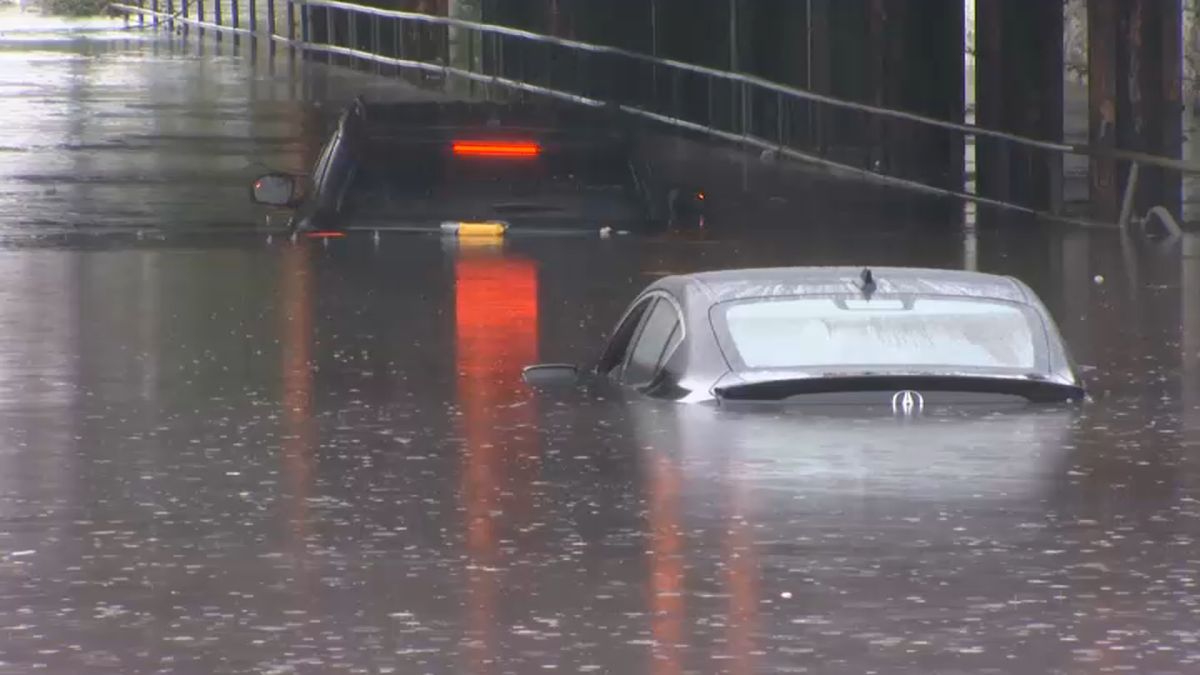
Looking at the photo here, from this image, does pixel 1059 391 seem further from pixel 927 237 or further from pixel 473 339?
pixel 927 237

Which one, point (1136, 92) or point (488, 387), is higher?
point (1136, 92)

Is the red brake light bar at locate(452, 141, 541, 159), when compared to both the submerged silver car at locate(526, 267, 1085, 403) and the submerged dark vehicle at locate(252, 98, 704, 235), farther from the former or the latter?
the submerged silver car at locate(526, 267, 1085, 403)

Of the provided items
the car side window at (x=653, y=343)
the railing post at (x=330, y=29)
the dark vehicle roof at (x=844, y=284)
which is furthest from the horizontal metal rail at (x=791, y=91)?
the dark vehicle roof at (x=844, y=284)

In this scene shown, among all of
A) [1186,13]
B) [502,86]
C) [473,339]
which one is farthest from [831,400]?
[1186,13]

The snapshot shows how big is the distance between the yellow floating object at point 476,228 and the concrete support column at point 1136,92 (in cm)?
831

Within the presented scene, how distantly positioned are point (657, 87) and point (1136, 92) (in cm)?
1296

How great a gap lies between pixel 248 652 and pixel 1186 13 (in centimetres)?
5053

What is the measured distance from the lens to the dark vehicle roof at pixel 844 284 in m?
11.6

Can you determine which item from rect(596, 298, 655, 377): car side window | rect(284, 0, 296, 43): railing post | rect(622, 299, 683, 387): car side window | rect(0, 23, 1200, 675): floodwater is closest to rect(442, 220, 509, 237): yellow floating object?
rect(0, 23, 1200, 675): floodwater

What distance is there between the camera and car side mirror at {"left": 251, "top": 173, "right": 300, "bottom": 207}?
60.6 feet

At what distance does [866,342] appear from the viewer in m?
11.7

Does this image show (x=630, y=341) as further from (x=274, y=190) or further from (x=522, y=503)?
(x=274, y=190)

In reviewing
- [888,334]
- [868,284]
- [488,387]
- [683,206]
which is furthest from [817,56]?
[868,284]

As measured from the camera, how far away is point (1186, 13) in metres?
56.9
